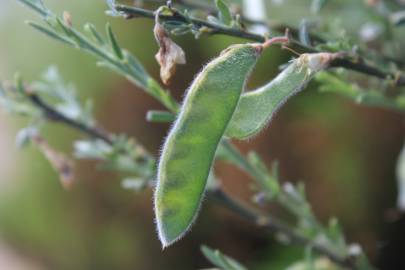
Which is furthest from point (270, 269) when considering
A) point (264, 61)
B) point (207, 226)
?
point (264, 61)

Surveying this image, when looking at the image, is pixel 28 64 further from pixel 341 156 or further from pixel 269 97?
pixel 269 97

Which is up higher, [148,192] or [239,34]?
[239,34]

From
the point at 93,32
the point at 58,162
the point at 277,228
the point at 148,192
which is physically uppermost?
the point at 93,32

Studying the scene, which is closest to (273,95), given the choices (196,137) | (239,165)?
(196,137)

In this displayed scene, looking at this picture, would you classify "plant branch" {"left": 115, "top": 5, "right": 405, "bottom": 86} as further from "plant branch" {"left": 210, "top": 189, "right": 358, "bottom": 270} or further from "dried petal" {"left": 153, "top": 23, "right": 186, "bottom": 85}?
"plant branch" {"left": 210, "top": 189, "right": 358, "bottom": 270}

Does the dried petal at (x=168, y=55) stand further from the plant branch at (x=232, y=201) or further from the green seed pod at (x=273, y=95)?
the plant branch at (x=232, y=201)

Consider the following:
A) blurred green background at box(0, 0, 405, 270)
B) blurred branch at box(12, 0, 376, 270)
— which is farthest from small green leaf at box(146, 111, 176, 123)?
blurred green background at box(0, 0, 405, 270)

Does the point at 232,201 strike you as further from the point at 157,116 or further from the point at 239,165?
the point at 157,116
